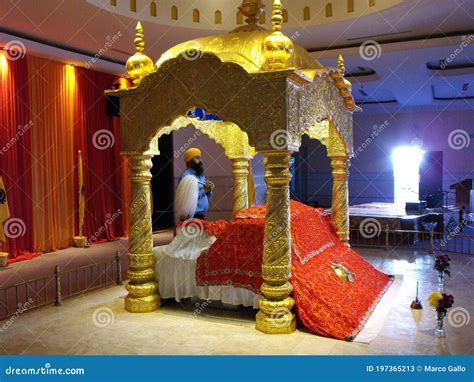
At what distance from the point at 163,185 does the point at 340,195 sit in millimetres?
7220

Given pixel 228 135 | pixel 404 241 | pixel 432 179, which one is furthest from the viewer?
pixel 432 179

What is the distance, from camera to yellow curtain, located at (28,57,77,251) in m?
8.91

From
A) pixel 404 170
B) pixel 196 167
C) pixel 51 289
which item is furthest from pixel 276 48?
pixel 404 170

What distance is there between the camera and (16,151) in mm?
8414

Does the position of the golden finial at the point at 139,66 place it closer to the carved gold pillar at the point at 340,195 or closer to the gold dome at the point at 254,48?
the gold dome at the point at 254,48

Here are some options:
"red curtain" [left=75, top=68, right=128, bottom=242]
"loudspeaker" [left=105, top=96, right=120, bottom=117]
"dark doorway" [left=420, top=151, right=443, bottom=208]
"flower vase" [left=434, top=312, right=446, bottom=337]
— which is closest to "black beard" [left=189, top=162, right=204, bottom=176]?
"flower vase" [left=434, top=312, right=446, bottom=337]

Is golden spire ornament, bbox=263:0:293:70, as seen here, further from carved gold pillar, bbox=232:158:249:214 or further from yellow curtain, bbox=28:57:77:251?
yellow curtain, bbox=28:57:77:251

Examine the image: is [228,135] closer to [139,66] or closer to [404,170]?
[139,66]

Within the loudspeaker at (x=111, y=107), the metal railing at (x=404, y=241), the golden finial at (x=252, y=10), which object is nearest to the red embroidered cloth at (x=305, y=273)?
the golden finial at (x=252, y=10)

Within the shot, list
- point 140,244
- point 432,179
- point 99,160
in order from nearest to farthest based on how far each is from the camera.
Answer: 1. point 140,244
2. point 99,160
3. point 432,179

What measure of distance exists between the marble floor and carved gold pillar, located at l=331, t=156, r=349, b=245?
1171 millimetres

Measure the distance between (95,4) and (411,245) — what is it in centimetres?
675

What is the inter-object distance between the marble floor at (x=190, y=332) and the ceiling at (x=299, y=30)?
161 inches

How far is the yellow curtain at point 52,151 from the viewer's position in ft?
29.2
